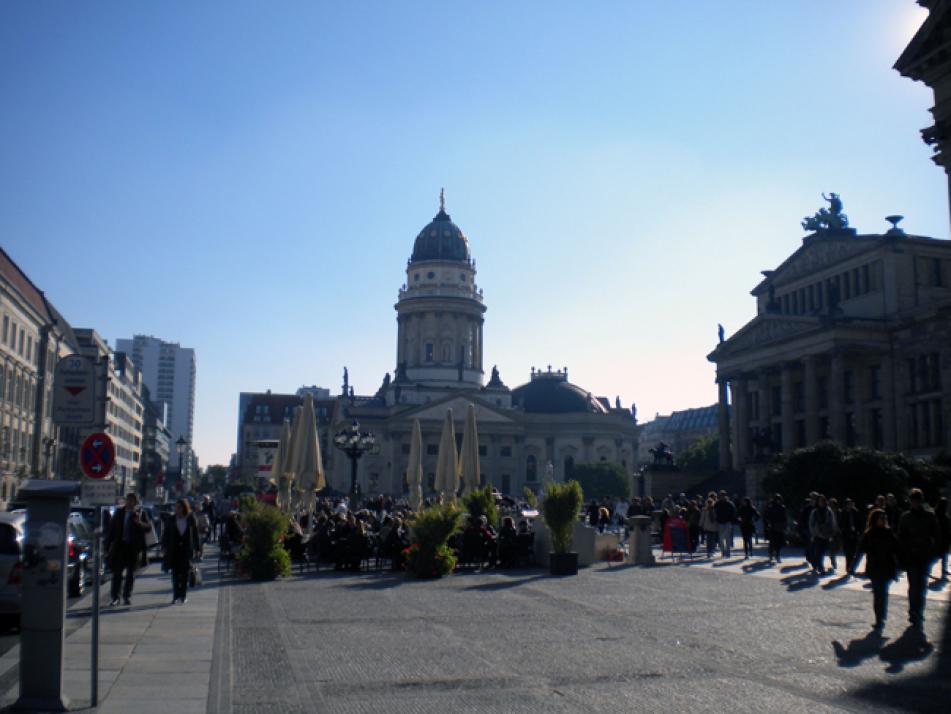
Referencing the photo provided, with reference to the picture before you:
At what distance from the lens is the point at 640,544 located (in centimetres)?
2653

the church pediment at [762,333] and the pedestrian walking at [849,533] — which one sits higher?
the church pediment at [762,333]

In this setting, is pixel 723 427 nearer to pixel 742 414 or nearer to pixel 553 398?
pixel 742 414

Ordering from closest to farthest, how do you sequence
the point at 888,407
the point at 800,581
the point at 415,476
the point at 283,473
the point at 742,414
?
the point at 800,581, the point at 283,473, the point at 415,476, the point at 888,407, the point at 742,414

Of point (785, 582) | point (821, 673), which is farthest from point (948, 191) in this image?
point (821, 673)

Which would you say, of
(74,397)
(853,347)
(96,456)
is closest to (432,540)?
(96,456)

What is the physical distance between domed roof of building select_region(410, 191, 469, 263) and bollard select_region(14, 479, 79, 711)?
125 meters

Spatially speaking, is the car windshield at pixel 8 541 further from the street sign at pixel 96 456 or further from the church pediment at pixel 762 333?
the church pediment at pixel 762 333

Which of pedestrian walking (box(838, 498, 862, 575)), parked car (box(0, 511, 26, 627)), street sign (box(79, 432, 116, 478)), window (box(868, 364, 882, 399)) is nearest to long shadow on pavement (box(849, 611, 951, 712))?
street sign (box(79, 432, 116, 478))

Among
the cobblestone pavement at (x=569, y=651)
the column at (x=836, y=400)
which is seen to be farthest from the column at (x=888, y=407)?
the cobblestone pavement at (x=569, y=651)

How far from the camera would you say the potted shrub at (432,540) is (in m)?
21.3

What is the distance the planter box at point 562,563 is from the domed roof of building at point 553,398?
354 feet

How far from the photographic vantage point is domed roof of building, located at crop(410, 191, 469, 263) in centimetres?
13475

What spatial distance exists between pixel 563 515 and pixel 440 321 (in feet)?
352

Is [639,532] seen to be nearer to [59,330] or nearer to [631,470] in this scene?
[59,330]
